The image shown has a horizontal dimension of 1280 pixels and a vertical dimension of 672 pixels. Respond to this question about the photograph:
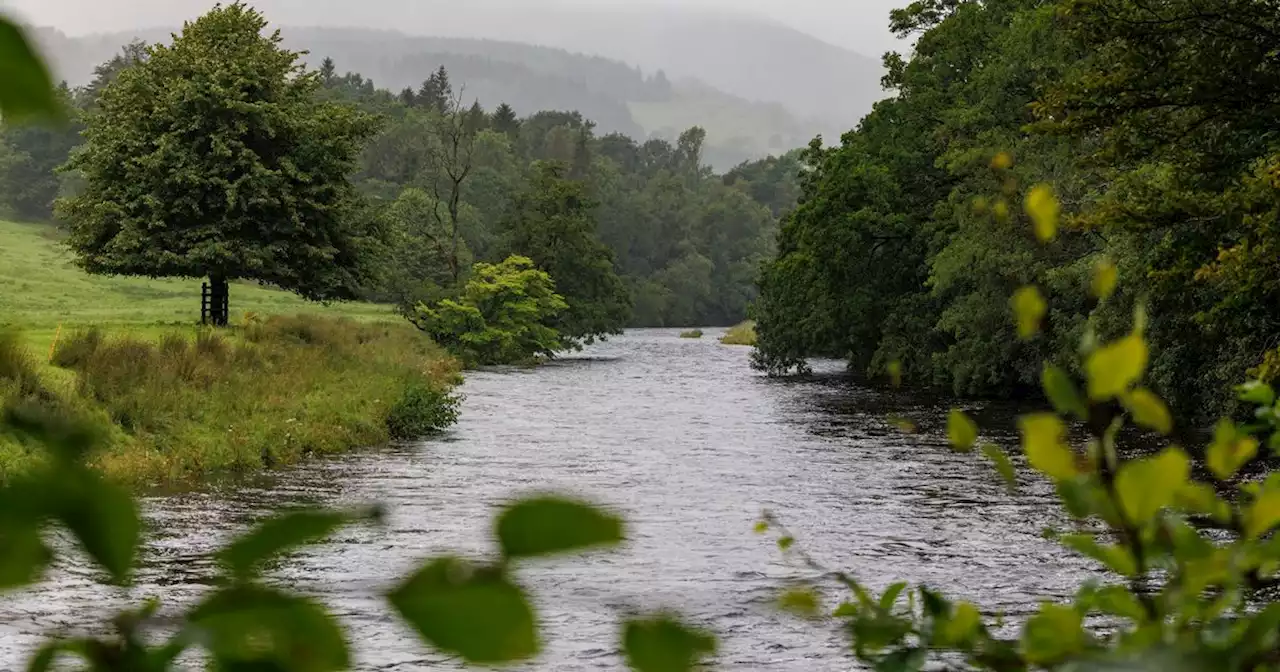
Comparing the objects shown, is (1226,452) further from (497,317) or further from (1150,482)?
(497,317)

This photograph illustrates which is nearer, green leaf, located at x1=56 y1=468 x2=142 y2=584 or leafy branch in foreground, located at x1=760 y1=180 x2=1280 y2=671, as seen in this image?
green leaf, located at x1=56 y1=468 x2=142 y2=584

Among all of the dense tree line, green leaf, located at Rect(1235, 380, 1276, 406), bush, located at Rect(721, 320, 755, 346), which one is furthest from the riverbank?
bush, located at Rect(721, 320, 755, 346)

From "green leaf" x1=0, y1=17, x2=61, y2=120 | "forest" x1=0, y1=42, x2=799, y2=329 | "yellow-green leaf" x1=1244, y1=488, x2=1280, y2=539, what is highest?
"forest" x1=0, y1=42, x2=799, y2=329

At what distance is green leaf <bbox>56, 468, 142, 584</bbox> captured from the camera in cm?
69

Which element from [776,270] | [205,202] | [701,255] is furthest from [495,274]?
[701,255]

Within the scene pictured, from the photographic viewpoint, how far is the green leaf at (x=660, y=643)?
2.38 feet

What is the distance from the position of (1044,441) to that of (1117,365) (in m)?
0.09

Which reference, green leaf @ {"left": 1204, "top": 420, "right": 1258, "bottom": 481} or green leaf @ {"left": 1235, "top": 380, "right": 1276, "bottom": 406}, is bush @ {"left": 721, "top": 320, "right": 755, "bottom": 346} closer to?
green leaf @ {"left": 1235, "top": 380, "right": 1276, "bottom": 406}

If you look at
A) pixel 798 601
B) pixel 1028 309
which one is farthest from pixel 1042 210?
pixel 798 601

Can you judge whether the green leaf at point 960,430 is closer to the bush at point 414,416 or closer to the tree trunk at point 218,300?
the bush at point 414,416

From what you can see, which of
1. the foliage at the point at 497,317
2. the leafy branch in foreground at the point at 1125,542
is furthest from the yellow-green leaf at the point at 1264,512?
the foliage at the point at 497,317

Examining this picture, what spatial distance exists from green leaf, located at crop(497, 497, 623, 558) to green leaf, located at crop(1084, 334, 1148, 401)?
0.53 meters

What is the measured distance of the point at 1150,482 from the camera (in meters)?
0.98

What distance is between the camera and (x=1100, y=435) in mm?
1399
